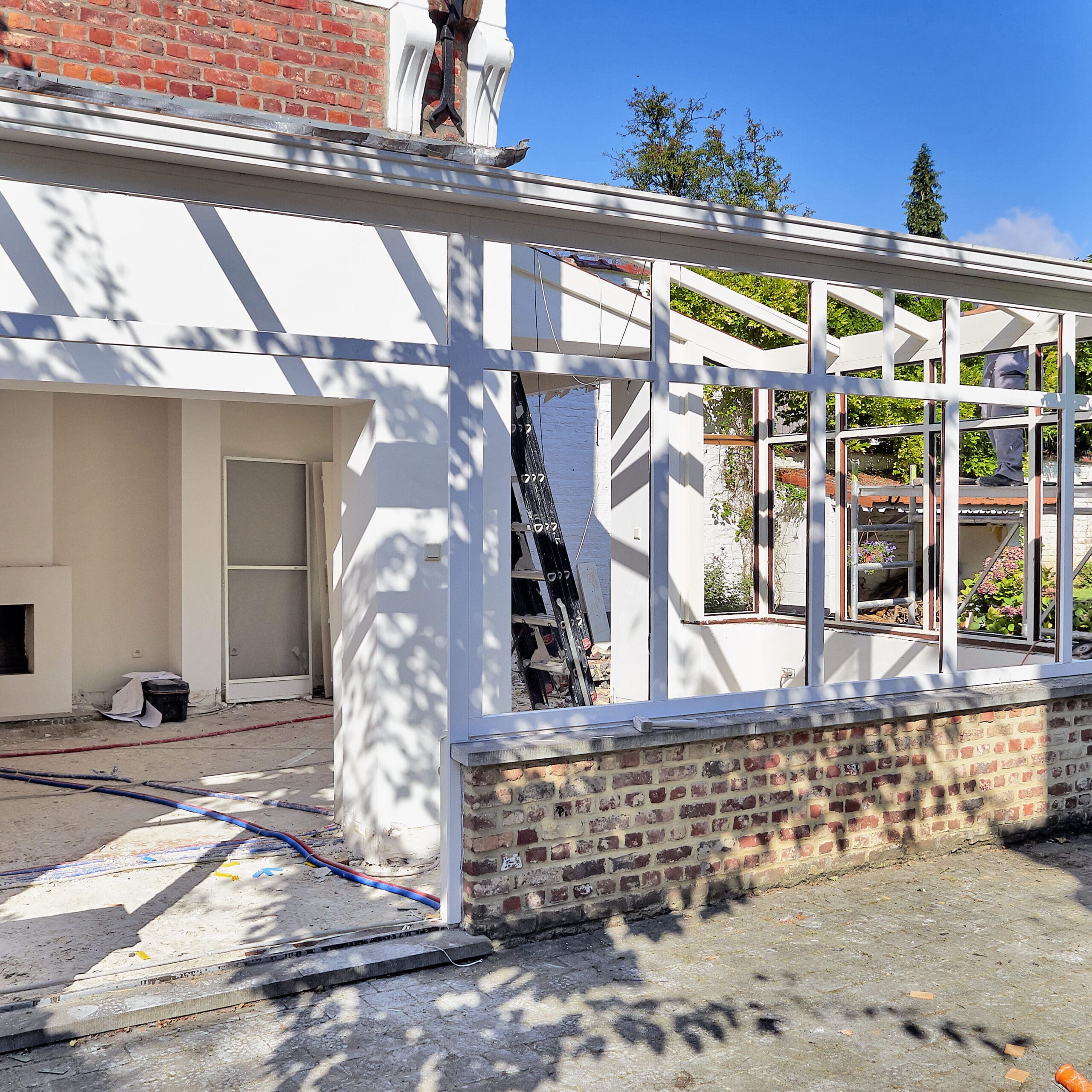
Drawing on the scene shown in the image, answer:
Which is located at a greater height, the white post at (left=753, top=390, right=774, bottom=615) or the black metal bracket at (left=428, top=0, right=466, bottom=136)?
the black metal bracket at (left=428, top=0, right=466, bottom=136)

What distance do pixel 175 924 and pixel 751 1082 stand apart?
249cm

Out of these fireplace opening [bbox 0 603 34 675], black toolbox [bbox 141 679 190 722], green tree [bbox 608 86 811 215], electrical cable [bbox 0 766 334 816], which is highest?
green tree [bbox 608 86 811 215]

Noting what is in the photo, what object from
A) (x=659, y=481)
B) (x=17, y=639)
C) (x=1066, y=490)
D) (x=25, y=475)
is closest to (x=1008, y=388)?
(x=1066, y=490)

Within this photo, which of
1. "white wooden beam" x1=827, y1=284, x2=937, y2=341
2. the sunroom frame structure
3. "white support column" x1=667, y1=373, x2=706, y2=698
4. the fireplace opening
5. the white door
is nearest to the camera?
the sunroom frame structure

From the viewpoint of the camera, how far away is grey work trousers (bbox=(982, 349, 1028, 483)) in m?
8.48

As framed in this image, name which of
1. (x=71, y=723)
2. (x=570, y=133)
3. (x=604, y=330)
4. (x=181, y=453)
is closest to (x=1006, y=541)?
(x=604, y=330)

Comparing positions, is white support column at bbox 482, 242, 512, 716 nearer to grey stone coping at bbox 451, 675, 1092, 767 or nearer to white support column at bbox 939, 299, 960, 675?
grey stone coping at bbox 451, 675, 1092, 767

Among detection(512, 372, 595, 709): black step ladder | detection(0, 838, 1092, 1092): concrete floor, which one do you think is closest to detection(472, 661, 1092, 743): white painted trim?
detection(512, 372, 595, 709): black step ladder

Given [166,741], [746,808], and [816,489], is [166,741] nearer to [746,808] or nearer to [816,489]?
[746,808]

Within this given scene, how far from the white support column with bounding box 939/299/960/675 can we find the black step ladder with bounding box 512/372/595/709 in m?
1.82

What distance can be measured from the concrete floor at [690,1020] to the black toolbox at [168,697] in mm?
5558

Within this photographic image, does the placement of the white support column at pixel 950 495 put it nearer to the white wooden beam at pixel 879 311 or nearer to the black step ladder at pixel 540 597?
the white wooden beam at pixel 879 311

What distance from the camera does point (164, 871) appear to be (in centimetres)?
523

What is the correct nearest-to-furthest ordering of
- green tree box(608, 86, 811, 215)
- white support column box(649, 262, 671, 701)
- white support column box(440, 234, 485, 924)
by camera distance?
white support column box(440, 234, 485, 924) → white support column box(649, 262, 671, 701) → green tree box(608, 86, 811, 215)
